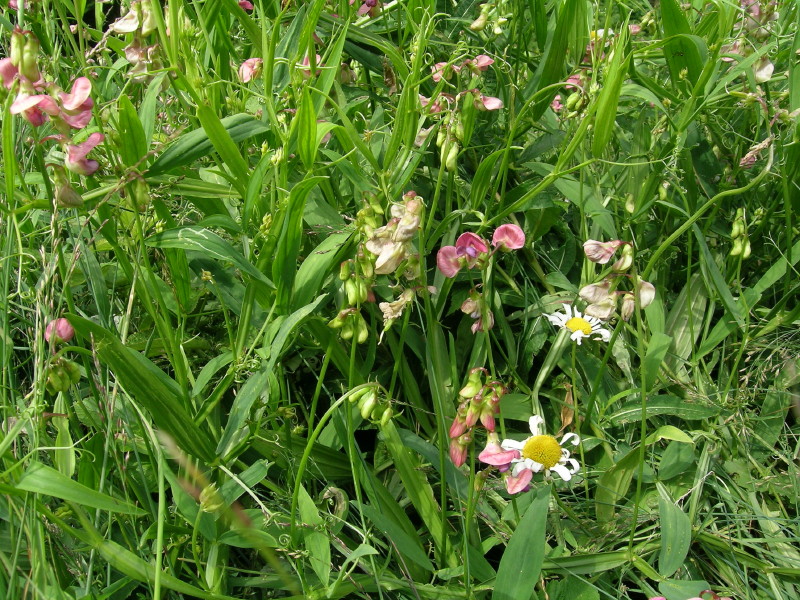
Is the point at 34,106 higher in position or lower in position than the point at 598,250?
higher

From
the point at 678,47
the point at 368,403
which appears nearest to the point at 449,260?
the point at 368,403

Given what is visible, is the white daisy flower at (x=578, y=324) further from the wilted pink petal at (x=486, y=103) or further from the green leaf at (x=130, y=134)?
the green leaf at (x=130, y=134)

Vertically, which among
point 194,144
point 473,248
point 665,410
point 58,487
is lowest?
point 665,410

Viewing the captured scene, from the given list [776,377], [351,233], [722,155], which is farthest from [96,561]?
[722,155]

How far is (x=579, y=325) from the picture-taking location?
1266 mm

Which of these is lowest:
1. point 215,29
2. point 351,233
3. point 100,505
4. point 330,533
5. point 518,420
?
point 518,420

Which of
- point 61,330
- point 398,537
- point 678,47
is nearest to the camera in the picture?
point 61,330

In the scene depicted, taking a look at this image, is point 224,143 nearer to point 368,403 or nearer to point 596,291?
point 368,403

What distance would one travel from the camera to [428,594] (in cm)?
105

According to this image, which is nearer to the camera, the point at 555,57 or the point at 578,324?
the point at 578,324

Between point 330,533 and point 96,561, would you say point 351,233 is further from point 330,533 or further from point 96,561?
point 96,561

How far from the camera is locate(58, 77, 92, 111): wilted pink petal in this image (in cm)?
89

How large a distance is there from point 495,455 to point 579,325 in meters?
0.37

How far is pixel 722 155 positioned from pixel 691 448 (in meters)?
0.67
